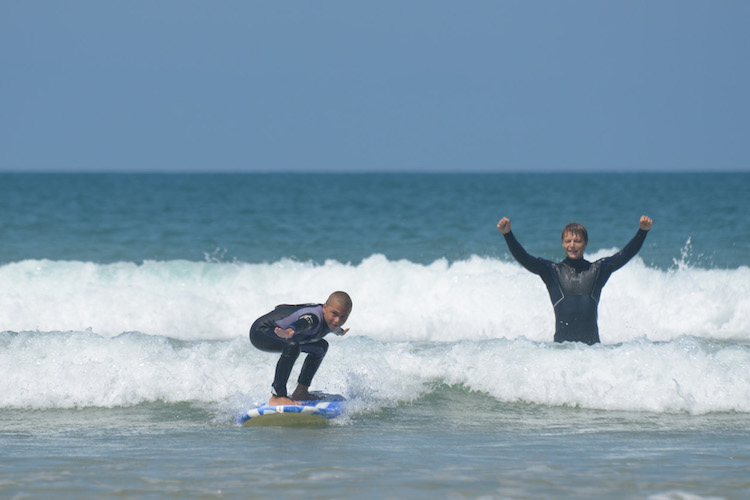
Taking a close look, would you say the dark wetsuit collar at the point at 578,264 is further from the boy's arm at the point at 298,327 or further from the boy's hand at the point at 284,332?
the boy's hand at the point at 284,332

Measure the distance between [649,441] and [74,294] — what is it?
10265 mm

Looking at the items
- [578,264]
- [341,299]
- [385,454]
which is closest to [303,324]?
[341,299]

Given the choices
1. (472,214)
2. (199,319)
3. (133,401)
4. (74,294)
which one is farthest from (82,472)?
(472,214)

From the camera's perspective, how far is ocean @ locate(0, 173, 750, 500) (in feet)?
19.1

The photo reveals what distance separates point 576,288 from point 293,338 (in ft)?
7.61

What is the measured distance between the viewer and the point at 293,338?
727 cm

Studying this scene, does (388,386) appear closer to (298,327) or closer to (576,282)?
(298,327)

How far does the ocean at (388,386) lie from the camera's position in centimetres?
583

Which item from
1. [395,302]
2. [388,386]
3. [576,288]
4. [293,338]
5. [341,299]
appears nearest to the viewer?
[341,299]

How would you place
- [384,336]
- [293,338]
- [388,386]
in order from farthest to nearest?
[384,336]
[388,386]
[293,338]

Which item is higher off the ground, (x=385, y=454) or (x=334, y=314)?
(x=334, y=314)

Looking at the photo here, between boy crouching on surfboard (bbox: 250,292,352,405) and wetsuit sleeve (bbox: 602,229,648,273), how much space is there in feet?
7.13

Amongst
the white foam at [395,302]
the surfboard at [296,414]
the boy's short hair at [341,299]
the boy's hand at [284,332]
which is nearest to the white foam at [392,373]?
the surfboard at [296,414]

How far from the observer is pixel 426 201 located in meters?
41.9
